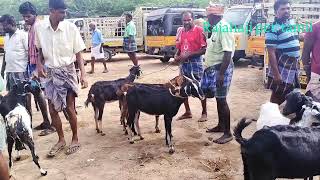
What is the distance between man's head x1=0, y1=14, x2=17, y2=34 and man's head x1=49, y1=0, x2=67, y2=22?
1.23 metres

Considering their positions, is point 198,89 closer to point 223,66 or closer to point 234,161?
point 223,66

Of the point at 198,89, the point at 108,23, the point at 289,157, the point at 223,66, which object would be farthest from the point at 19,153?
the point at 108,23

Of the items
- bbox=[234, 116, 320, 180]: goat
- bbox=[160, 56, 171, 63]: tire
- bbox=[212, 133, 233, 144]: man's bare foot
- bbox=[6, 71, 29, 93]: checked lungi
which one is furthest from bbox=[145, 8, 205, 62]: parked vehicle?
bbox=[234, 116, 320, 180]: goat

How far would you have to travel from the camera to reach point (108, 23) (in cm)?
1769

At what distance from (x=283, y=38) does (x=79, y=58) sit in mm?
2838

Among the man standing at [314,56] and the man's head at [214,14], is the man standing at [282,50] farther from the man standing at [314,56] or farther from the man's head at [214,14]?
the man's head at [214,14]

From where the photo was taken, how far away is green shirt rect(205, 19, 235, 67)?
17.1ft

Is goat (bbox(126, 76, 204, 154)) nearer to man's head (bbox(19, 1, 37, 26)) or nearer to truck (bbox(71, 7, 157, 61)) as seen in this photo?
man's head (bbox(19, 1, 37, 26))

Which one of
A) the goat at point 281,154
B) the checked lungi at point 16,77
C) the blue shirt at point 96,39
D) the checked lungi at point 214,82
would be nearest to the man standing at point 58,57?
the checked lungi at point 16,77

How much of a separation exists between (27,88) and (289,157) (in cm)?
385

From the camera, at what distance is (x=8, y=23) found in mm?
5863

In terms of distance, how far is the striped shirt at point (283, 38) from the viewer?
488cm

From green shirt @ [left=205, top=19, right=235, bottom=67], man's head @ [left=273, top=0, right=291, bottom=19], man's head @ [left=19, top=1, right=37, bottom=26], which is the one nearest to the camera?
man's head @ [left=273, top=0, right=291, bottom=19]

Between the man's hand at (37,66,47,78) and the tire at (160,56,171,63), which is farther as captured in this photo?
the tire at (160,56,171,63)
